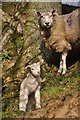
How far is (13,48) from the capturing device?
504 inches

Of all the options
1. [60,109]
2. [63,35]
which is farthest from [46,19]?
[60,109]

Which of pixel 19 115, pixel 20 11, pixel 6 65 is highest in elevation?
pixel 20 11

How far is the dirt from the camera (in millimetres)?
8875

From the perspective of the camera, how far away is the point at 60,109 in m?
9.12

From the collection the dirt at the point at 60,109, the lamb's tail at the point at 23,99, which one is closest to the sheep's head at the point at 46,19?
the lamb's tail at the point at 23,99

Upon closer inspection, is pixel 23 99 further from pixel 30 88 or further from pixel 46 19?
pixel 46 19

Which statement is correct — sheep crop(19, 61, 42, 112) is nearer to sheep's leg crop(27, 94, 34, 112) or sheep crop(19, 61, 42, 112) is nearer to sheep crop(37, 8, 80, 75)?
sheep's leg crop(27, 94, 34, 112)

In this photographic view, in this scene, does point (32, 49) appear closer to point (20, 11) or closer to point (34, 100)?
point (20, 11)

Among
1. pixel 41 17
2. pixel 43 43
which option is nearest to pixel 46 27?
pixel 41 17

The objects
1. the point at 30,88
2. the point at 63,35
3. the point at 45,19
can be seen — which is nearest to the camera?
the point at 30,88

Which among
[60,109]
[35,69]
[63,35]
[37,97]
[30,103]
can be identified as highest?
[63,35]

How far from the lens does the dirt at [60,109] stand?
8875mm

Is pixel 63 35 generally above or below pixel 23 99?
above

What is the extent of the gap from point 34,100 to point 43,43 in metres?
2.84
